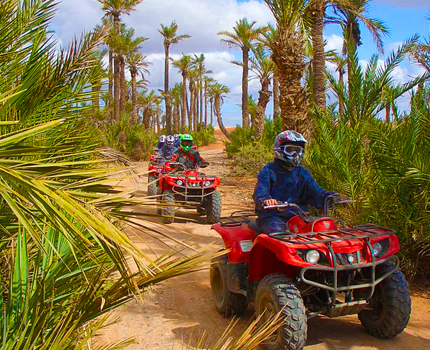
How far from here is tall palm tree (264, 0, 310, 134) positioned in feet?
32.0

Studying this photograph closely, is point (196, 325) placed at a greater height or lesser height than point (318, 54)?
lesser

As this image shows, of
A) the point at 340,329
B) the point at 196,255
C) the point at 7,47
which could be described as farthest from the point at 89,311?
the point at 340,329

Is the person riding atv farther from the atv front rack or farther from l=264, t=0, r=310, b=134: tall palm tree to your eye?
l=264, t=0, r=310, b=134: tall palm tree

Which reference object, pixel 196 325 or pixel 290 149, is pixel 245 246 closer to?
pixel 196 325

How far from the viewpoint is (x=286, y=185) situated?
15.4 feet

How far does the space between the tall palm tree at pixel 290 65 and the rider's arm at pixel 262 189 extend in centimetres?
555

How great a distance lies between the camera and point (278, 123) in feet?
60.5

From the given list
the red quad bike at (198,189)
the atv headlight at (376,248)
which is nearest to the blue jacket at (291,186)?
the atv headlight at (376,248)

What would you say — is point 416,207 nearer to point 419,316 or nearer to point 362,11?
point 419,316

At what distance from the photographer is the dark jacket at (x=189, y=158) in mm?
10984

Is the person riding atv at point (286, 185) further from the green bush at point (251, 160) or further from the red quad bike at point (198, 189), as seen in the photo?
the green bush at point (251, 160)

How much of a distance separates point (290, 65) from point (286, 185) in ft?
19.2

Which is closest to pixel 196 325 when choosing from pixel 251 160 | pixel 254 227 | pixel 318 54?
pixel 254 227

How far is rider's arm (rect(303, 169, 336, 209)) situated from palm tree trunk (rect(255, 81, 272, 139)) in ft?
59.9
